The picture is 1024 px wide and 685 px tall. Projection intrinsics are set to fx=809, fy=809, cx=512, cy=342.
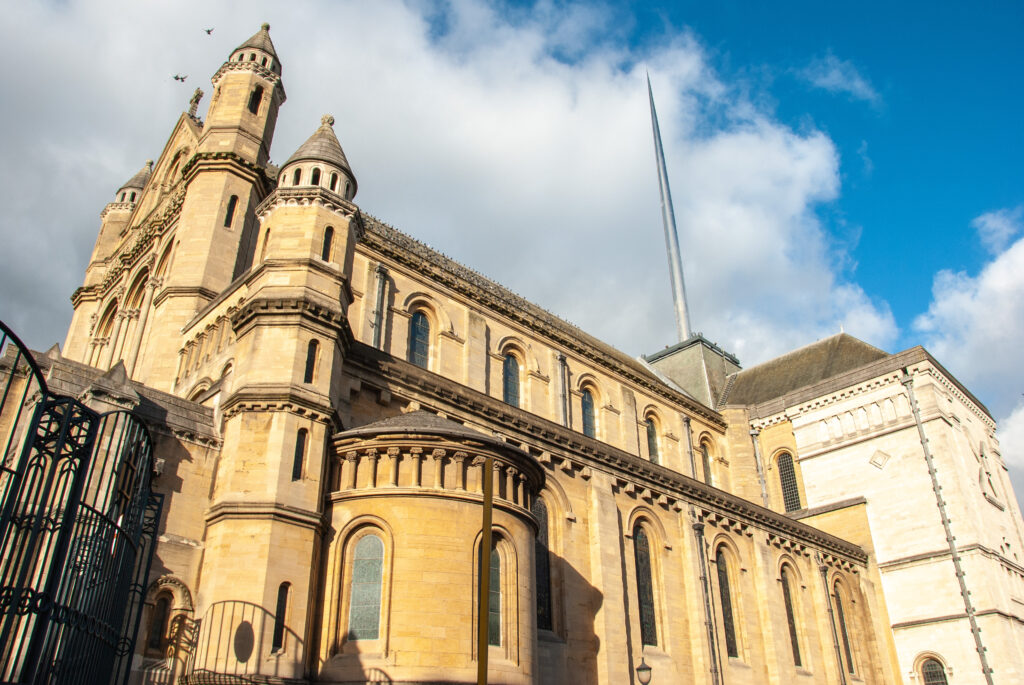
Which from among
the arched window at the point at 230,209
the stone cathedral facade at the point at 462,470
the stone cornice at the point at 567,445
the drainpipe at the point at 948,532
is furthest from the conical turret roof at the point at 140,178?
the drainpipe at the point at 948,532

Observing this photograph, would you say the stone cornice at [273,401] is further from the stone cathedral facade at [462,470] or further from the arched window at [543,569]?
the arched window at [543,569]

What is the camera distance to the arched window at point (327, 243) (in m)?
20.7

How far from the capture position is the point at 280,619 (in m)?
15.6

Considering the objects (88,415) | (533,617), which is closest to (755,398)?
(533,617)

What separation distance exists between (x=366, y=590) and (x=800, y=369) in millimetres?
33513

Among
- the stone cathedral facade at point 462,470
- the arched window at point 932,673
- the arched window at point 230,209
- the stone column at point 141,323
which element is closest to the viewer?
the stone cathedral facade at point 462,470

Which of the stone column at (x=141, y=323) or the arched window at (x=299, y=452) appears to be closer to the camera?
the arched window at (x=299, y=452)

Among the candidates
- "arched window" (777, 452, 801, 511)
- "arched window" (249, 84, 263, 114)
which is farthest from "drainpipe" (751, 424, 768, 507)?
"arched window" (249, 84, 263, 114)

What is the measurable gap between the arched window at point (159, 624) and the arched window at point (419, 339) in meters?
13.8

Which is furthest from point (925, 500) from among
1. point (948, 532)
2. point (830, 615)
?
point (830, 615)

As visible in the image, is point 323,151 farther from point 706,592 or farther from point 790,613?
point 790,613

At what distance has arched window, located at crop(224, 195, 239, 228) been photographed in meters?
29.6

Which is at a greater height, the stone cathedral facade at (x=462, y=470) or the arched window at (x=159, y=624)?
the stone cathedral facade at (x=462, y=470)

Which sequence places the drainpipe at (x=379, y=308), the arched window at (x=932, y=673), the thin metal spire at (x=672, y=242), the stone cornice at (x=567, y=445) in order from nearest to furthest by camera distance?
the stone cornice at (x=567, y=445)
the drainpipe at (x=379, y=308)
the arched window at (x=932, y=673)
the thin metal spire at (x=672, y=242)
